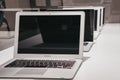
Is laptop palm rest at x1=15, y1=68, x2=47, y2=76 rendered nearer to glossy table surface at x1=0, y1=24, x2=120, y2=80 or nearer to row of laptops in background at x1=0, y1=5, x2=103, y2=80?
row of laptops in background at x1=0, y1=5, x2=103, y2=80

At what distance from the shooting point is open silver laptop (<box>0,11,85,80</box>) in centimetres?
126

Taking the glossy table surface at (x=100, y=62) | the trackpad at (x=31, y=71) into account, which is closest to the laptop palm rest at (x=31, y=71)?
the trackpad at (x=31, y=71)

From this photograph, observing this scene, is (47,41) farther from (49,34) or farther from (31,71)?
(31,71)

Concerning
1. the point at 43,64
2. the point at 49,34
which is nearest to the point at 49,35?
the point at 49,34

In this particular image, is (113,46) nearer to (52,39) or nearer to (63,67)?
(52,39)

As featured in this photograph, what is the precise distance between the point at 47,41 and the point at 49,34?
0.04m

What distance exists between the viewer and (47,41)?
1382mm

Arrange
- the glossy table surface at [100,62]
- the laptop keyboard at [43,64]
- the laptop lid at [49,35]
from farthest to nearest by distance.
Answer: the laptop lid at [49,35] < the laptop keyboard at [43,64] < the glossy table surface at [100,62]

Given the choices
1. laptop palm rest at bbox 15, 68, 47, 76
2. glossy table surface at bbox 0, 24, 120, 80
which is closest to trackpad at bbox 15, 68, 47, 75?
laptop palm rest at bbox 15, 68, 47, 76

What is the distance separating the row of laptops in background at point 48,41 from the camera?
1.25 meters

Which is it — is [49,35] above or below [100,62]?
above

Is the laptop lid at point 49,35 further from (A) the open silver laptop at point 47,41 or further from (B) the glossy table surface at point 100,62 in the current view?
(B) the glossy table surface at point 100,62

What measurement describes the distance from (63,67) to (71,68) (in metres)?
0.04

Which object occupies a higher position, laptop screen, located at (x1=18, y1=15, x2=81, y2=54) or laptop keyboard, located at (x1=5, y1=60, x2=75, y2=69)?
laptop screen, located at (x1=18, y1=15, x2=81, y2=54)
